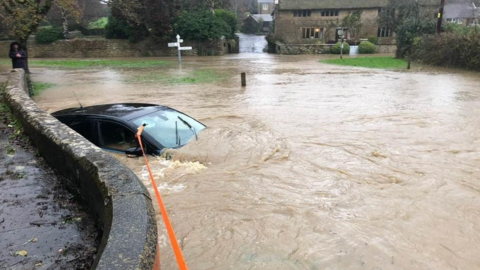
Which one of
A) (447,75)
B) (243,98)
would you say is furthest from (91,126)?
(447,75)

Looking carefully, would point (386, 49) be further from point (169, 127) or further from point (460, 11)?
point (169, 127)

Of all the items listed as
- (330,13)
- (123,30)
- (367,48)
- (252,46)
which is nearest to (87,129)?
(123,30)

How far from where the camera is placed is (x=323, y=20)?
49.7 metres

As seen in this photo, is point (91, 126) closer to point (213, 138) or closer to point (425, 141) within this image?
point (213, 138)

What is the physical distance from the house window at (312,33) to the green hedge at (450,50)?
20844 mm

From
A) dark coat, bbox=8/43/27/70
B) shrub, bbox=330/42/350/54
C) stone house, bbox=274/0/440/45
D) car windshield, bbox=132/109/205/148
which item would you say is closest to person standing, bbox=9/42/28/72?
dark coat, bbox=8/43/27/70

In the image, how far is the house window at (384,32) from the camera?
158ft

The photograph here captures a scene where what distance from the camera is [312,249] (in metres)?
4.04

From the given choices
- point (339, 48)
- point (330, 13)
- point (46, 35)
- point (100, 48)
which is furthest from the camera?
point (330, 13)

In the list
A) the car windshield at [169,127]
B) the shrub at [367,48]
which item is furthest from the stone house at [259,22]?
the car windshield at [169,127]

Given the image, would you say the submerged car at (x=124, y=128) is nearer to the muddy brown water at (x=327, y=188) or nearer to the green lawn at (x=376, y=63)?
the muddy brown water at (x=327, y=188)

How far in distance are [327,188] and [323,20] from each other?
47928 millimetres

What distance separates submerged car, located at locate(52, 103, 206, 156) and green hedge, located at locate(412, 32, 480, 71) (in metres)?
23.9

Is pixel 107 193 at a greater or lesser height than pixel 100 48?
lesser
